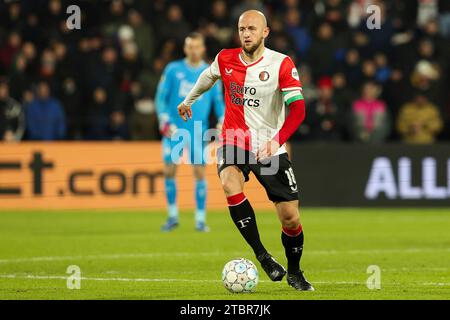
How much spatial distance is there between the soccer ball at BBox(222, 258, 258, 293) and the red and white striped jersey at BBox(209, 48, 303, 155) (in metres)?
1.01

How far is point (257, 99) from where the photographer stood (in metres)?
9.16

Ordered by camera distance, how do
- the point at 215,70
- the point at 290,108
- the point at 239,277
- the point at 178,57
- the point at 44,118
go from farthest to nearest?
the point at 178,57 → the point at 44,118 → the point at 215,70 → the point at 290,108 → the point at 239,277

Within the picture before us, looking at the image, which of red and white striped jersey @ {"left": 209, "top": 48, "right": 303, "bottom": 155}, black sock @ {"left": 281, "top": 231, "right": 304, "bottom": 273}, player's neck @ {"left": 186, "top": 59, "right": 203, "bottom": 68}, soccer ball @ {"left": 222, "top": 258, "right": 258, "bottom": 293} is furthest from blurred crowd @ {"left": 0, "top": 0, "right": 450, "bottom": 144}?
soccer ball @ {"left": 222, "top": 258, "right": 258, "bottom": 293}

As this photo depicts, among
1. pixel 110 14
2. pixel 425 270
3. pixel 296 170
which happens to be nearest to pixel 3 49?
pixel 110 14

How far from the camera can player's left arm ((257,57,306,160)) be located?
8.82 m

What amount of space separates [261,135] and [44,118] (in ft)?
36.1

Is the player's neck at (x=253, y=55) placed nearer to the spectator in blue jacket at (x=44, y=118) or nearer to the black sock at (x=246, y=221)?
the black sock at (x=246, y=221)

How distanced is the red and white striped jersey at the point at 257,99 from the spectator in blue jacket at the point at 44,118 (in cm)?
1071

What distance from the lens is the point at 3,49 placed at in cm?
2058

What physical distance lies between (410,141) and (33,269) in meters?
10.9

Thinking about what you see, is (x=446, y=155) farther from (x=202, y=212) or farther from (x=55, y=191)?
(x=55, y=191)

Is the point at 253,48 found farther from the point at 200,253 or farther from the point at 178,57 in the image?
the point at 178,57

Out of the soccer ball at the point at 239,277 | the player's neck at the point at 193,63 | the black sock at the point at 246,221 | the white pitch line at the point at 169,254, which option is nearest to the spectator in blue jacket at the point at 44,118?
the player's neck at the point at 193,63

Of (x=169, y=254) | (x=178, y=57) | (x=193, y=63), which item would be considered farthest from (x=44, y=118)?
(x=169, y=254)
